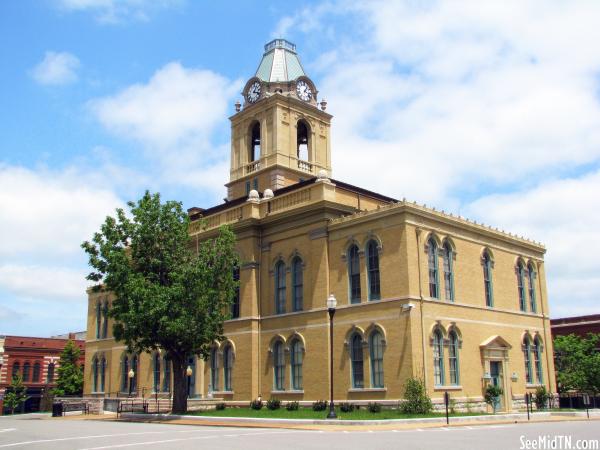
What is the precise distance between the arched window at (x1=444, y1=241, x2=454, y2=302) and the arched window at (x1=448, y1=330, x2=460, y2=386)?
2.21 meters

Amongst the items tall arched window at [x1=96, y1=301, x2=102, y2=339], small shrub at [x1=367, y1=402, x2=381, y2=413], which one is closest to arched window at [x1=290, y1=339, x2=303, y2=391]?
small shrub at [x1=367, y1=402, x2=381, y2=413]

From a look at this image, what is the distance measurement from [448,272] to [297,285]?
29.8 feet

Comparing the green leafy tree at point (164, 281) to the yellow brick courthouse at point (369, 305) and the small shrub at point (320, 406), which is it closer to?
the yellow brick courthouse at point (369, 305)

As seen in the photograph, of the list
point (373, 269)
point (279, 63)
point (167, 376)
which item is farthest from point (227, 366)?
point (279, 63)

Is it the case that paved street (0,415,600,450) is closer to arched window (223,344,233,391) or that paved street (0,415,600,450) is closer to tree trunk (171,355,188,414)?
tree trunk (171,355,188,414)

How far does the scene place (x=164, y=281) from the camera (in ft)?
121

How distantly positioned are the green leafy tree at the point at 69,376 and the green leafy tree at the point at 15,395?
7105mm

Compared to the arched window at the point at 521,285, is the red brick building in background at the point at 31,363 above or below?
below

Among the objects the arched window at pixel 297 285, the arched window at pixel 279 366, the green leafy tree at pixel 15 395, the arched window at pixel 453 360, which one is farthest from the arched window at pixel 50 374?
the arched window at pixel 453 360

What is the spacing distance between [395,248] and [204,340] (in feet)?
38.0

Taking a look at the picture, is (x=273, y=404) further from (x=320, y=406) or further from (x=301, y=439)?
(x=301, y=439)

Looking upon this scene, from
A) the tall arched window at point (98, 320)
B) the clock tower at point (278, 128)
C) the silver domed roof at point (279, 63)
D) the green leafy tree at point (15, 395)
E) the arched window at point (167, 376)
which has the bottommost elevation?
the green leafy tree at point (15, 395)

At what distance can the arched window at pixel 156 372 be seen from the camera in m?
48.0

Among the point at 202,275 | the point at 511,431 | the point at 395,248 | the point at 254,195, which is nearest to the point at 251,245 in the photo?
the point at 254,195
